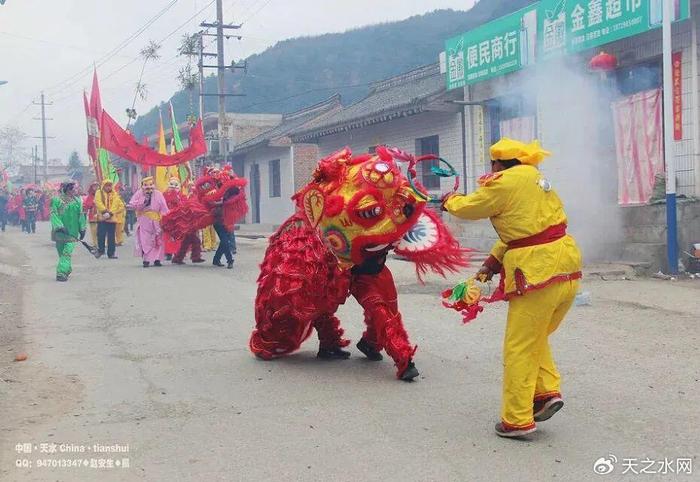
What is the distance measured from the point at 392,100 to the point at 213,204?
23.5 feet

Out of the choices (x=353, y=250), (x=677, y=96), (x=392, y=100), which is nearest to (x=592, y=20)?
(x=677, y=96)

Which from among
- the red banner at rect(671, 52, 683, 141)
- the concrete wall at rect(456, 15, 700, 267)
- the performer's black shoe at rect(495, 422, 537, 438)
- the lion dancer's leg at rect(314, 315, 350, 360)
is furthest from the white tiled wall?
the performer's black shoe at rect(495, 422, 537, 438)

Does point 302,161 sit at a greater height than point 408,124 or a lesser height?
lesser

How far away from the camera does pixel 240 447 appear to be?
3.98 m

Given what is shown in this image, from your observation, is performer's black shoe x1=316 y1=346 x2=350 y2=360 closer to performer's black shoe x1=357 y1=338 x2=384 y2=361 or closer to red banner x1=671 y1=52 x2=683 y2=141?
performer's black shoe x1=357 y1=338 x2=384 y2=361

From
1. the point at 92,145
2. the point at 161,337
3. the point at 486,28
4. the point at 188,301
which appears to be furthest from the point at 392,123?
the point at 161,337

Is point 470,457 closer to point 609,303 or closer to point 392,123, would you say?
point 609,303

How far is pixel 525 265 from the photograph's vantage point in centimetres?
389

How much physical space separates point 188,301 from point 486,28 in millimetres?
7513

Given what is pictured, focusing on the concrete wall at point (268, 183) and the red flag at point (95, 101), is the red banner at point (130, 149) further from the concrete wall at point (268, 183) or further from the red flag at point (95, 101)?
the concrete wall at point (268, 183)

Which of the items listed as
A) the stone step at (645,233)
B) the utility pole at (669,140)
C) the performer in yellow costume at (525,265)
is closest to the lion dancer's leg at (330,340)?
the performer in yellow costume at (525,265)

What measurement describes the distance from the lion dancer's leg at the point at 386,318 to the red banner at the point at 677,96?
256 inches

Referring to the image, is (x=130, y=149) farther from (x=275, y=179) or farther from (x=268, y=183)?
(x=268, y=183)

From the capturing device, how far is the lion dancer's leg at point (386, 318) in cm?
514
